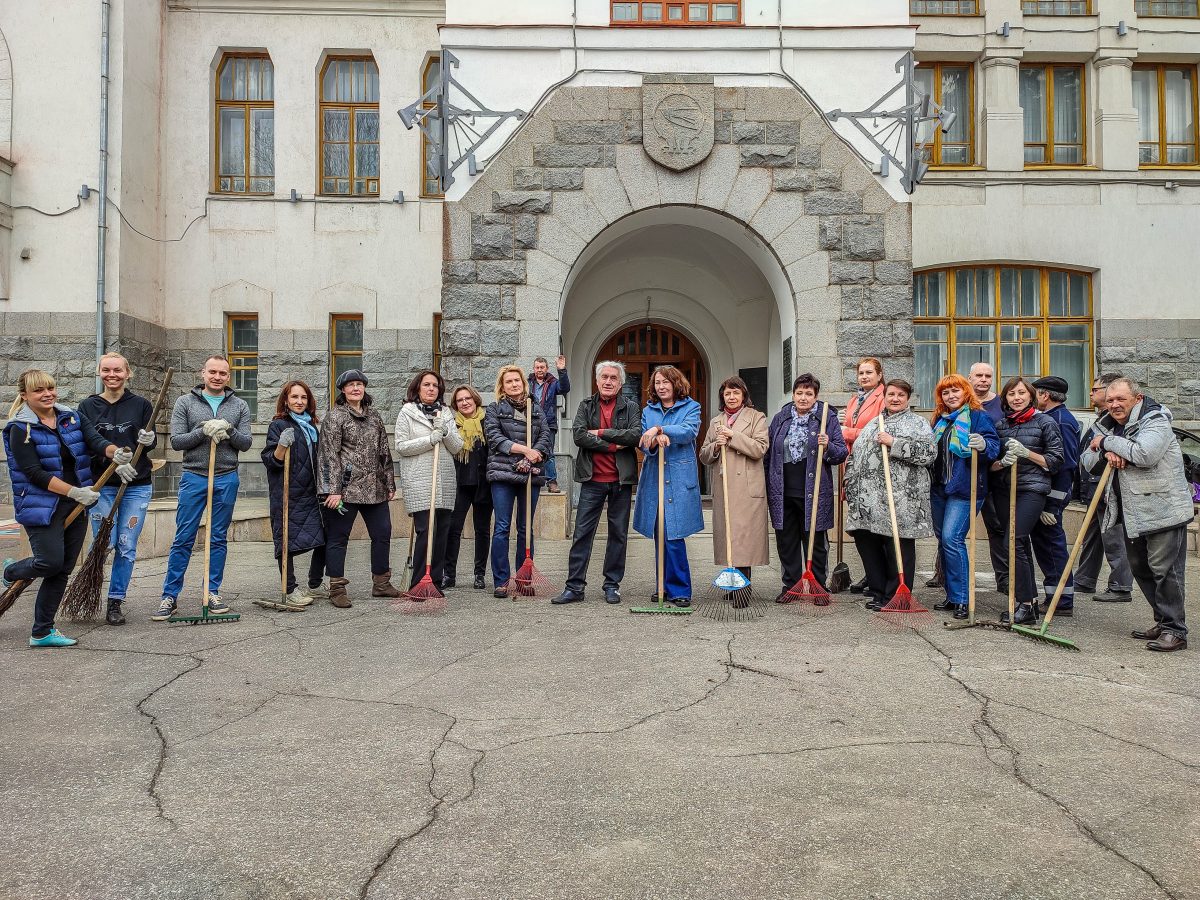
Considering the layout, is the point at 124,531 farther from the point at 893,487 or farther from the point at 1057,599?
the point at 1057,599

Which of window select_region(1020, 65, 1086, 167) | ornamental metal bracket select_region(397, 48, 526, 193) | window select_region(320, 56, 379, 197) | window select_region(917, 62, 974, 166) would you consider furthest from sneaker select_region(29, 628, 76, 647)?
window select_region(1020, 65, 1086, 167)

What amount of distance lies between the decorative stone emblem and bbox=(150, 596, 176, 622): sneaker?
6.63 m

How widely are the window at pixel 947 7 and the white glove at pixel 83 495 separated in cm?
1301

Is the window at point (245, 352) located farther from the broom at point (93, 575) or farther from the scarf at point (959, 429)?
the scarf at point (959, 429)

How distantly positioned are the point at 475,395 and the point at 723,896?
5.75 metres

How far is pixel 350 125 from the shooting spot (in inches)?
569

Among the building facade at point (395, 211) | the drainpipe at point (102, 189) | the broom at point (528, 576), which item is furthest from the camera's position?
the building facade at point (395, 211)

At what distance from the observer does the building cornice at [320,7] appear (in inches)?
553

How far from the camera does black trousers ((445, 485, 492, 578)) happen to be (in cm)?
772

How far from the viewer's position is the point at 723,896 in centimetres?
259

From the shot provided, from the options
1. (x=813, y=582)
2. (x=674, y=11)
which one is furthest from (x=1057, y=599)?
(x=674, y=11)

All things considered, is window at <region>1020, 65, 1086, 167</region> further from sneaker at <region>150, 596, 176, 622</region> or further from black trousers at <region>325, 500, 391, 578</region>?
sneaker at <region>150, 596, 176, 622</region>

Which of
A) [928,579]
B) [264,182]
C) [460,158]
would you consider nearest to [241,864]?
[928,579]

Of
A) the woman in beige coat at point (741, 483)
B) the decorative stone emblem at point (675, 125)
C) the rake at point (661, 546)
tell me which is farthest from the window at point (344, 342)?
the woman in beige coat at point (741, 483)
